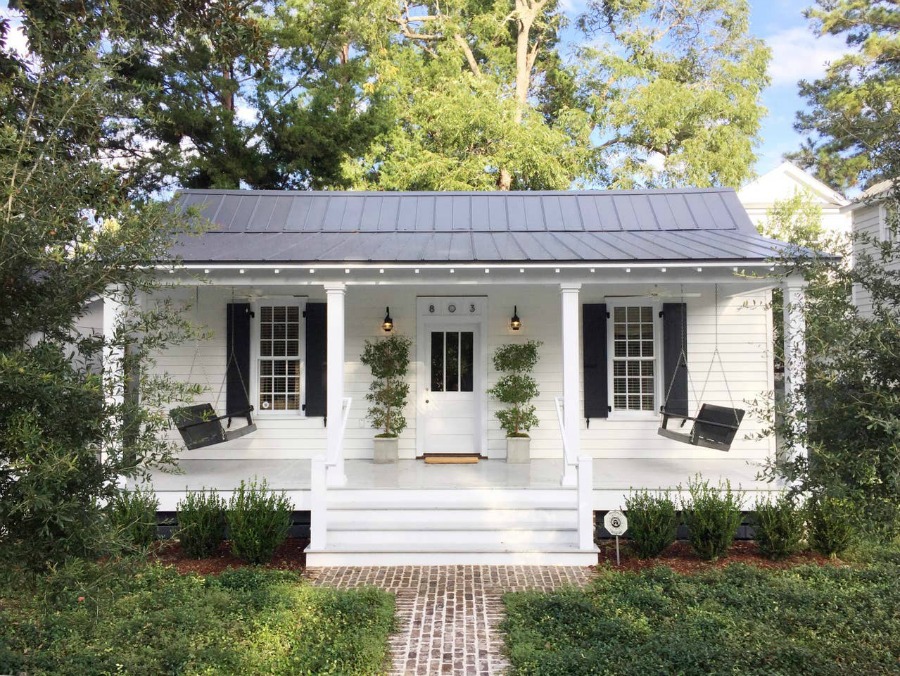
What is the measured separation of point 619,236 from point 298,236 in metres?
4.45

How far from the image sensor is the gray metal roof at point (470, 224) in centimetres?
781

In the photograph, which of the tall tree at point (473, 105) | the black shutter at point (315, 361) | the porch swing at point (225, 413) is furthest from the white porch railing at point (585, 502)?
the tall tree at point (473, 105)

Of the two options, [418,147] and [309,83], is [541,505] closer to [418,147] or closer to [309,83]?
[418,147]

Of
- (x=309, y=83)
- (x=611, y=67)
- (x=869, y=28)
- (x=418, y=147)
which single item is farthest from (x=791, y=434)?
(x=869, y=28)

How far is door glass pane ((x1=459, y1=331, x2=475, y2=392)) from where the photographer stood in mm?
9570

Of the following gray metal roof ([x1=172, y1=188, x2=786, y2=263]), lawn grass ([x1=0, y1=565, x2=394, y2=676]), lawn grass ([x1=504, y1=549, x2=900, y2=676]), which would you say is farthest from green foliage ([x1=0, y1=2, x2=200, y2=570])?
gray metal roof ([x1=172, y1=188, x2=786, y2=263])

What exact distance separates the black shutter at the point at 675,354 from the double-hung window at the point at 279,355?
521cm

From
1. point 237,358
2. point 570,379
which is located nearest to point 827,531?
point 570,379

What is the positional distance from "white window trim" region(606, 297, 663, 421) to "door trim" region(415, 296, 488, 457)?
1764mm

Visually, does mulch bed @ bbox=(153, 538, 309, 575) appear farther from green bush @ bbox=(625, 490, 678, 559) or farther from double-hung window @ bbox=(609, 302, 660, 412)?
double-hung window @ bbox=(609, 302, 660, 412)

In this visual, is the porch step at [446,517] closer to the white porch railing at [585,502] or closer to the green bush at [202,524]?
the white porch railing at [585,502]

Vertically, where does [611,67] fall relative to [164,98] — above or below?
above

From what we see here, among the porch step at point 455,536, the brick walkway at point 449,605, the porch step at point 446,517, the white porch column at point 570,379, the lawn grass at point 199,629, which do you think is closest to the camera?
the lawn grass at point 199,629

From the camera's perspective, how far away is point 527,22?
20938 millimetres
